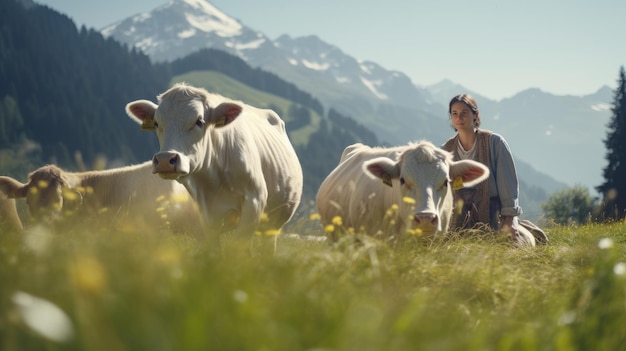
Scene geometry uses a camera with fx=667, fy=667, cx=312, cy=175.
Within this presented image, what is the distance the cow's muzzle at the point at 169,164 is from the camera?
8148 mm

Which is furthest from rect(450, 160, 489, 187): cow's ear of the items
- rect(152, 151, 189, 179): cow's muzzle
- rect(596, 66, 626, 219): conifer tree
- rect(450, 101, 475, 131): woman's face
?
rect(596, 66, 626, 219): conifer tree

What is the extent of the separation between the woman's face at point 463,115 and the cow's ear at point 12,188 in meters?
Answer: 8.85

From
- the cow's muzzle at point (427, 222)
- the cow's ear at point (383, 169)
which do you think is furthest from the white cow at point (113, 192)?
the cow's muzzle at point (427, 222)

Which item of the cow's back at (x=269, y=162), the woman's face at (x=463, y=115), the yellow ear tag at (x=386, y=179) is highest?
the woman's face at (x=463, y=115)

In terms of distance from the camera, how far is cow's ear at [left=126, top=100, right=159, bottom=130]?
31.0ft

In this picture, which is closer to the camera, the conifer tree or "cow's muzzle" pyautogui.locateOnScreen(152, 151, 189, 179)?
"cow's muzzle" pyautogui.locateOnScreen(152, 151, 189, 179)

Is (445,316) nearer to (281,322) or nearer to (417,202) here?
(281,322)

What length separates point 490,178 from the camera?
1075cm

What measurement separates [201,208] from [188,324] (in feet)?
23.2

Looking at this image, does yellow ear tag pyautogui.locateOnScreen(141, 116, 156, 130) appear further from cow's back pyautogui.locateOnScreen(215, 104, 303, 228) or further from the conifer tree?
the conifer tree

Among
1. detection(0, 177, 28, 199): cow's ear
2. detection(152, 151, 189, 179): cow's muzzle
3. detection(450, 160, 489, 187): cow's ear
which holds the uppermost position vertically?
detection(450, 160, 489, 187): cow's ear

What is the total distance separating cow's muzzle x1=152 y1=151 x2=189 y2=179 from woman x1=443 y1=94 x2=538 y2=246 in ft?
14.8

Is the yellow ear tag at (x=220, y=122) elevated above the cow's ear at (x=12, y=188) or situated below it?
above

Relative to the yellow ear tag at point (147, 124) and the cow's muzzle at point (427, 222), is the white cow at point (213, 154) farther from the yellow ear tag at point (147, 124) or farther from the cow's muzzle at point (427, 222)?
the cow's muzzle at point (427, 222)
